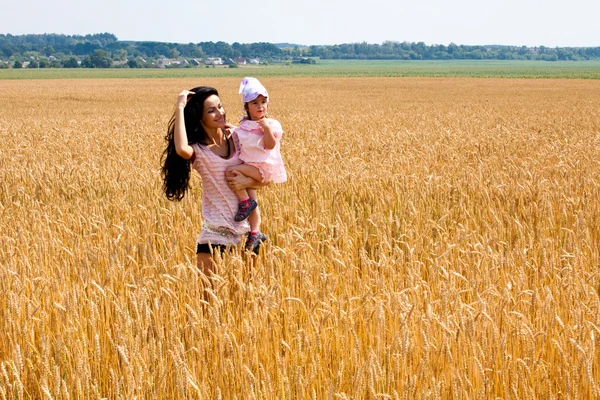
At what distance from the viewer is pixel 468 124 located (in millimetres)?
17125

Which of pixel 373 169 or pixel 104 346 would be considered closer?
pixel 104 346

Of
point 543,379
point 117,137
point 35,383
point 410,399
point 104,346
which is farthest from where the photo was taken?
point 117,137

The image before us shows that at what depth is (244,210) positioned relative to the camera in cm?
405

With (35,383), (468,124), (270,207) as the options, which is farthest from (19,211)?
(468,124)

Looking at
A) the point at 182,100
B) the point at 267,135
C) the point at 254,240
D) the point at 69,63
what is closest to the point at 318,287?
the point at 254,240

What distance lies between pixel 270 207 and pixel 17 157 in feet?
18.4

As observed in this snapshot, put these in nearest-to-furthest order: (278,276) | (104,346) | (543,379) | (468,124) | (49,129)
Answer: (543,379) < (104,346) < (278,276) < (49,129) < (468,124)

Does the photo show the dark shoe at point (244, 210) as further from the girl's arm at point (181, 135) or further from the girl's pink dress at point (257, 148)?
the girl's arm at point (181, 135)

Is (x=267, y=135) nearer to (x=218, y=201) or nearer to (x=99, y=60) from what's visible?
(x=218, y=201)

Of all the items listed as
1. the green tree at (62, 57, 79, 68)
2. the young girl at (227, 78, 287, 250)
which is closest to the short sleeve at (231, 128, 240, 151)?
the young girl at (227, 78, 287, 250)

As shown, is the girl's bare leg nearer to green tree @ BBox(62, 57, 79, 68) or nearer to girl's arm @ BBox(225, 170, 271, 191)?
girl's arm @ BBox(225, 170, 271, 191)

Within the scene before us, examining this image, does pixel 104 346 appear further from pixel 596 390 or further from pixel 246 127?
pixel 596 390

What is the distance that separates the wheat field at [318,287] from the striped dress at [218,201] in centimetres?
22

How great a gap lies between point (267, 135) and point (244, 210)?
1.50 feet
